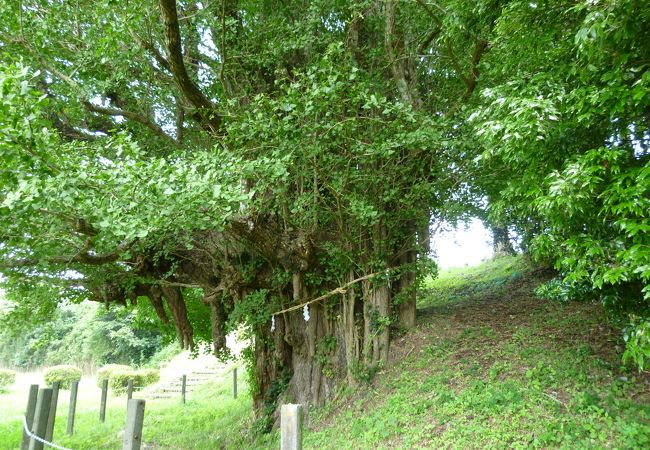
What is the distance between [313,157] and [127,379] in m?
17.6

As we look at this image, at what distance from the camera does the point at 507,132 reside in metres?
3.73

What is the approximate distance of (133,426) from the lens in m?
2.94

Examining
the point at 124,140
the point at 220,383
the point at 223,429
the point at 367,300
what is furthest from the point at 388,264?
the point at 220,383

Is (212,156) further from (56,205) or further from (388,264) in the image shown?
(388,264)

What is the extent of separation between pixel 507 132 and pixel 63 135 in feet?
23.8

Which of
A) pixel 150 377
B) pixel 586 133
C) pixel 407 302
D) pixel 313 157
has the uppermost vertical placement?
pixel 313 157

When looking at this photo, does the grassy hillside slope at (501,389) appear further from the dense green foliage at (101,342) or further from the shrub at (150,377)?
the dense green foliage at (101,342)

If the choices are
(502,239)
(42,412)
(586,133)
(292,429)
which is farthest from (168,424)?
(586,133)

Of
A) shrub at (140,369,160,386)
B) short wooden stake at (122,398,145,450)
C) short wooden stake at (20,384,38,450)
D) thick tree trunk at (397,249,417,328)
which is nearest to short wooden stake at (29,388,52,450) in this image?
short wooden stake at (20,384,38,450)

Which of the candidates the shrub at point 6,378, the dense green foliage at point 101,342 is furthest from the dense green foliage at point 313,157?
the dense green foliage at point 101,342

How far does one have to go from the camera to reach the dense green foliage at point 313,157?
11.8 feet

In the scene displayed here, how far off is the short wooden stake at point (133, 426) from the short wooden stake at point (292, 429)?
3.40 feet

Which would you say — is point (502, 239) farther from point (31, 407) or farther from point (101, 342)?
point (101, 342)

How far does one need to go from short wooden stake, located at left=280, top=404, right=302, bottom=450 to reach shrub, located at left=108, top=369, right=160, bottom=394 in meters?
18.7
